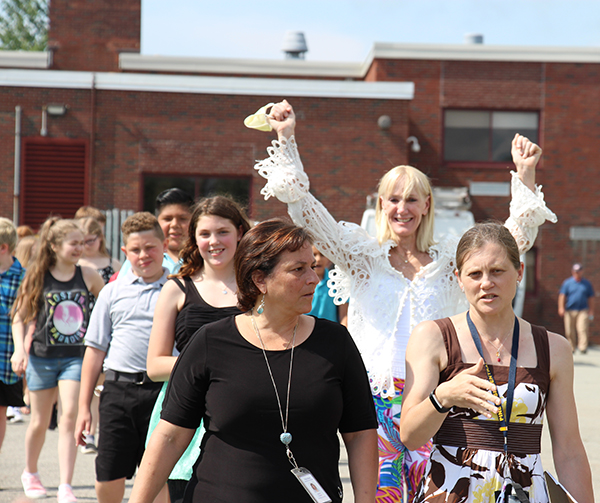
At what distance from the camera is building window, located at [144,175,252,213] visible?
58.3ft

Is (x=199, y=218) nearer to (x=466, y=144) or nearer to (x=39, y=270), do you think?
(x=39, y=270)

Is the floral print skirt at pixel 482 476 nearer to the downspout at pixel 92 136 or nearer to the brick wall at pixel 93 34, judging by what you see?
the downspout at pixel 92 136

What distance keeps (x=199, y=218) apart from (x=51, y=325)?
260cm

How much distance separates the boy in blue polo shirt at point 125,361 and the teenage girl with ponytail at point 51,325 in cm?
112

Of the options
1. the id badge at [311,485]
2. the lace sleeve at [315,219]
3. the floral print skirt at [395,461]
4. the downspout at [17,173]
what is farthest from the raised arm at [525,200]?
the downspout at [17,173]

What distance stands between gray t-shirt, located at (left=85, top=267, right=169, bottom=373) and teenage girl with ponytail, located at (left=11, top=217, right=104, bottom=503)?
1.24 m

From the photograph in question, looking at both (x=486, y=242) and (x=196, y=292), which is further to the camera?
(x=196, y=292)

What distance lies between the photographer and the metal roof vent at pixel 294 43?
23500 mm

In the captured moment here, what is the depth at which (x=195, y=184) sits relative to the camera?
1789 centimetres

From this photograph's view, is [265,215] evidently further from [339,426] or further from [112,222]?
[339,426]

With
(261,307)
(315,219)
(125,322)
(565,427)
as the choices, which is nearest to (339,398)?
(261,307)

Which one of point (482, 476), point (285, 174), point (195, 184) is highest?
point (195, 184)

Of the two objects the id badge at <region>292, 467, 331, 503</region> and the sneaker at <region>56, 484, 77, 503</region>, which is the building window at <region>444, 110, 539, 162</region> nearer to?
the sneaker at <region>56, 484, 77, 503</region>

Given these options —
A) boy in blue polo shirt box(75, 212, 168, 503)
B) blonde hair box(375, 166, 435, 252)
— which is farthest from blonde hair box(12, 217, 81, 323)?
blonde hair box(375, 166, 435, 252)
